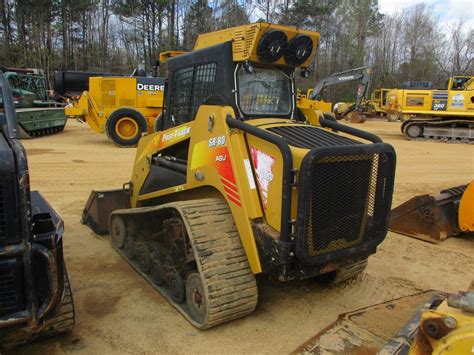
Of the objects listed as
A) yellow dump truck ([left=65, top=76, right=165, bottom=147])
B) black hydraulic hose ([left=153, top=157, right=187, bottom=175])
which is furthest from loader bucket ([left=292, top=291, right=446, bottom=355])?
yellow dump truck ([left=65, top=76, right=165, bottom=147])

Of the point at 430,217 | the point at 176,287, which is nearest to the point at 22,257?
the point at 176,287

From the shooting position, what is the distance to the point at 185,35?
1655 inches

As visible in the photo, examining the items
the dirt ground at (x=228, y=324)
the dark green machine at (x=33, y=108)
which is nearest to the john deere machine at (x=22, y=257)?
the dirt ground at (x=228, y=324)

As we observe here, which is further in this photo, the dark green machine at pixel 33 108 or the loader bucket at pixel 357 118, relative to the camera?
the loader bucket at pixel 357 118

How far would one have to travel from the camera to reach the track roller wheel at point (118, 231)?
5.32m

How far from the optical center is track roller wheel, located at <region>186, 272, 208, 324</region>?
143 inches

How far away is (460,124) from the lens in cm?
1850

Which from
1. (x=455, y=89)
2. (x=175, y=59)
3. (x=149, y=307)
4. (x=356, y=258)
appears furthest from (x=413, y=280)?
(x=455, y=89)

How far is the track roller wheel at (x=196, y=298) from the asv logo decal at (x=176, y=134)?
1436mm

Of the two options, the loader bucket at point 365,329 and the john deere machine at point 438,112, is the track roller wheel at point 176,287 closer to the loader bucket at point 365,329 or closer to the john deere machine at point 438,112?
the loader bucket at point 365,329

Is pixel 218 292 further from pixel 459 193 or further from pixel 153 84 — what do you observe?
pixel 153 84

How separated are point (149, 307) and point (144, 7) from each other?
42182 mm

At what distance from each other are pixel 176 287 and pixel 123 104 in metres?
11.4

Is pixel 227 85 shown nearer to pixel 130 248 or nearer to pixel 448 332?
pixel 130 248
